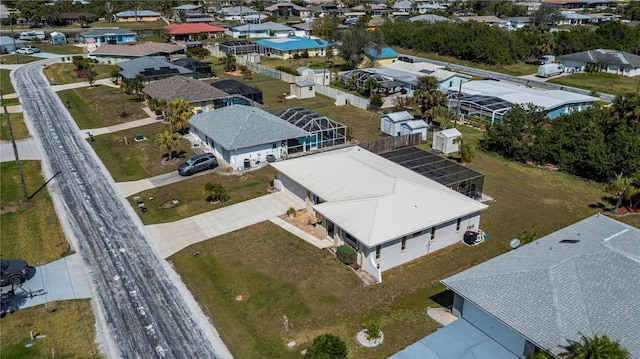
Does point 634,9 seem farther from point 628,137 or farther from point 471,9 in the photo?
point 628,137

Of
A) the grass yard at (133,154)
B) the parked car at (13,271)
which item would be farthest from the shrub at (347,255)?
the grass yard at (133,154)

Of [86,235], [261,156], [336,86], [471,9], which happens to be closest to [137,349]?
[86,235]

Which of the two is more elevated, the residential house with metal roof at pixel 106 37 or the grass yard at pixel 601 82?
the residential house with metal roof at pixel 106 37

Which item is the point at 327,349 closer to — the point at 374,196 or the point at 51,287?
the point at 374,196

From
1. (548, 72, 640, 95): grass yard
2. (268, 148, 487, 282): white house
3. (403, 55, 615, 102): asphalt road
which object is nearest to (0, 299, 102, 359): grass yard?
(268, 148, 487, 282): white house

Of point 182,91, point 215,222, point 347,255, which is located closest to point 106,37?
point 182,91

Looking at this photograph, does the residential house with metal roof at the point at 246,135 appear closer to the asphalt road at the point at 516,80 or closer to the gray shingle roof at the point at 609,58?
the asphalt road at the point at 516,80
